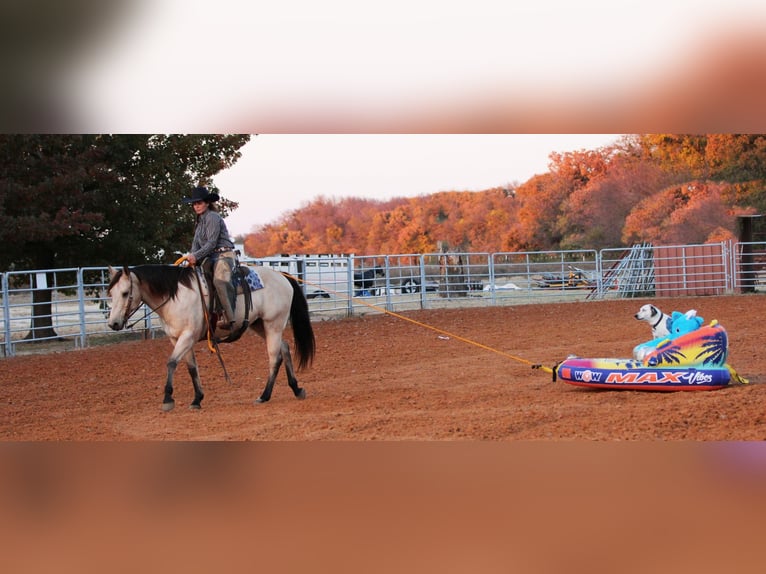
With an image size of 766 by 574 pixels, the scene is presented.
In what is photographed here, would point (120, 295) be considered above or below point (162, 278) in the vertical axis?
below

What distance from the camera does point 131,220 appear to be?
47.2 ft

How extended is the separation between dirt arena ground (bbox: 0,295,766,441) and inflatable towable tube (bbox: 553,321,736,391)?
0.11 m

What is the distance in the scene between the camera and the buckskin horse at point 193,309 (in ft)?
21.1

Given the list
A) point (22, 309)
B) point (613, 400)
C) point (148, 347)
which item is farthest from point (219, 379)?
point (22, 309)

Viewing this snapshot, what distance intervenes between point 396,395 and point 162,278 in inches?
85.8

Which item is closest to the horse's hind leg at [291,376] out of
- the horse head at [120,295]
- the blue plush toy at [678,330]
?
the horse head at [120,295]

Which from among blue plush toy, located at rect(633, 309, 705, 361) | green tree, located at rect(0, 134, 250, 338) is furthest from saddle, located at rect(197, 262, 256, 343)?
green tree, located at rect(0, 134, 250, 338)

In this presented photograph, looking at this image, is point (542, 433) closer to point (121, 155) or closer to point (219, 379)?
point (219, 379)

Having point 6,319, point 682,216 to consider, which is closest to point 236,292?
point 6,319

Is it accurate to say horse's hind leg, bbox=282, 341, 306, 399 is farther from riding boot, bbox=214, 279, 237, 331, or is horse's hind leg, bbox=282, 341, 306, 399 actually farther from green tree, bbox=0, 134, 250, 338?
green tree, bbox=0, 134, 250, 338

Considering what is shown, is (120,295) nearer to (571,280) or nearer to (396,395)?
(396,395)

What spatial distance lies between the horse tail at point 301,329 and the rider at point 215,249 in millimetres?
673

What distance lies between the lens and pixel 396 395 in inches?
275

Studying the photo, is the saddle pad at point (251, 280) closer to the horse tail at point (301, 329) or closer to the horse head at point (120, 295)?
the horse tail at point (301, 329)
